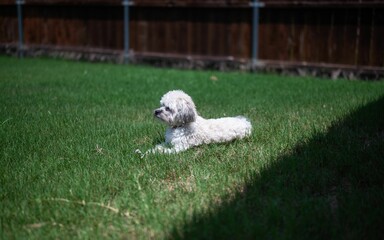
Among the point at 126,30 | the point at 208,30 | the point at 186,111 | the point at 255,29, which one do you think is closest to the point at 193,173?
the point at 186,111

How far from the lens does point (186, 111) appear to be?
4.57 metres

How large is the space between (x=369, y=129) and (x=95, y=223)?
131 inches

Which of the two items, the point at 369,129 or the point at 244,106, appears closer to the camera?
the point at 369,129

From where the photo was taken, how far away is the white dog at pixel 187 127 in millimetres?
4570

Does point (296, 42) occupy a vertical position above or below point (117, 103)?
above

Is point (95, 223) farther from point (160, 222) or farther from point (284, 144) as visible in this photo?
point (284, 144)

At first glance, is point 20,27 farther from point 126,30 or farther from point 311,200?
point 311,200

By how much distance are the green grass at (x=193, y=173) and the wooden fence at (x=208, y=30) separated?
2964 mm

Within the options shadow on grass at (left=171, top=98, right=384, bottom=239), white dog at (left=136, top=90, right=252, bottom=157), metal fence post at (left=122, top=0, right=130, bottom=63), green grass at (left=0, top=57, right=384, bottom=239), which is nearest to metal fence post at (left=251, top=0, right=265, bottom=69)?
metal fence post at (left=122, top=0, right=130, bottom=63)

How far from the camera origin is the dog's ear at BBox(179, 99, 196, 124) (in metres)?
4.56

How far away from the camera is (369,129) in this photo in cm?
509

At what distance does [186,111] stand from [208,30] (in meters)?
7.24

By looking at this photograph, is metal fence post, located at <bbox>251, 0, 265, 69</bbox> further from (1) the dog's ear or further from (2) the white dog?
(1) the dog's ear

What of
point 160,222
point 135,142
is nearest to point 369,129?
point 135,142
